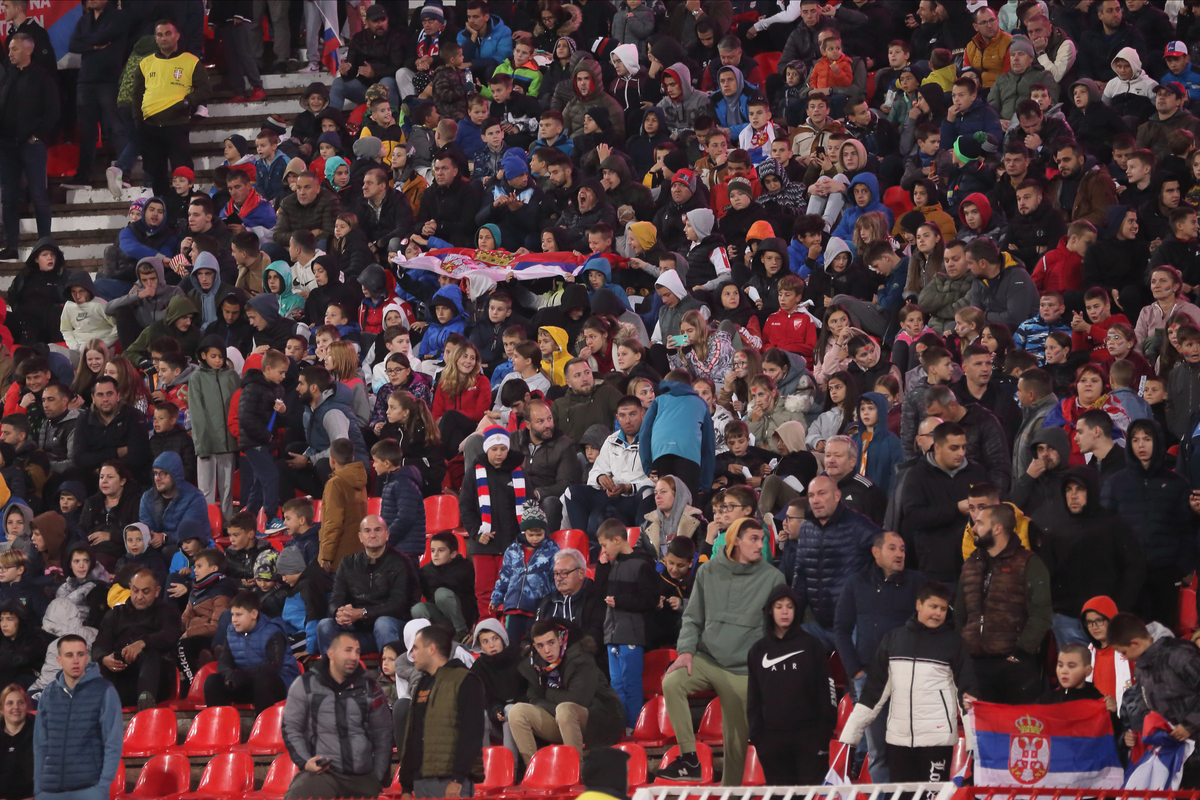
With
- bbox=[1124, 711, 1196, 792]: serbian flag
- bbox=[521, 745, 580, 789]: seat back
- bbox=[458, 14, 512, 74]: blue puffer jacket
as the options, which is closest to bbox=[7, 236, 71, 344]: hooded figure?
bbox=[458, 14, 512, 74]: blue puffer jacket

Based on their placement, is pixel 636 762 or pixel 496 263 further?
pixel 496 263

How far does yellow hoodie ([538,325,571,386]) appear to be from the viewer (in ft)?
42.7

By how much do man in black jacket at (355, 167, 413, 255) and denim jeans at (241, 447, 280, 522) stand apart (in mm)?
3261

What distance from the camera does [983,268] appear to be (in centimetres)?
1248

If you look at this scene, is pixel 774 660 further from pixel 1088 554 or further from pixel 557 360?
pixel 557 360

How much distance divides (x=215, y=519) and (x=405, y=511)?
7.40 feet

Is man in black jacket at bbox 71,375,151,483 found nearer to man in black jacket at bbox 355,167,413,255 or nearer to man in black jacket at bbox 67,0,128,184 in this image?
man in black jacket at bbox 355,167,413,255

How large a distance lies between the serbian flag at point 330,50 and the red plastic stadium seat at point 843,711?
12.3 meters

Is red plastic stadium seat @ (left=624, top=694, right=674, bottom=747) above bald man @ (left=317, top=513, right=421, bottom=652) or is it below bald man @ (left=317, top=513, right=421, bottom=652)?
below

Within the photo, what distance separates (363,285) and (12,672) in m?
4.78

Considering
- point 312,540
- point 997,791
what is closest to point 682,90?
point 312,540

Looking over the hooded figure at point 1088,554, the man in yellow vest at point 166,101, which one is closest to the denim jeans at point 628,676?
the hooded figure at point 1088,554

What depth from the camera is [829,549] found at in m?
9.18

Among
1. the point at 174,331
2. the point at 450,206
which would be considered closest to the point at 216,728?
the point at 174,331
